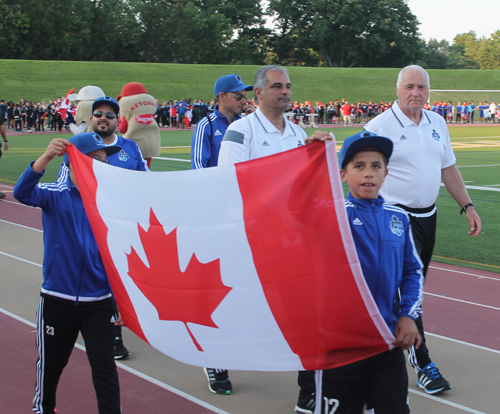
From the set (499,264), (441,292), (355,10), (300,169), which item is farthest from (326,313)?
(355,10)

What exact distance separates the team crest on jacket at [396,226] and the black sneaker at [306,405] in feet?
5.15

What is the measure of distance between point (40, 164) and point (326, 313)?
1870mm

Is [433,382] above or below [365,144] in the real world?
below

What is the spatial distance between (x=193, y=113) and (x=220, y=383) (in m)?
39.5

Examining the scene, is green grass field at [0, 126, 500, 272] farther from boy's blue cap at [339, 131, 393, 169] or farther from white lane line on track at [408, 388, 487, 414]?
boy's blue cap at [339, 131, 393, 169]

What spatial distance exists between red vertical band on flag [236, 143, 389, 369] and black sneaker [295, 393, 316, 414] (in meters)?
1.26

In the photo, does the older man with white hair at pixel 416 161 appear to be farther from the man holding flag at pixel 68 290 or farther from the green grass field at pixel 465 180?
the green grass field at pixel 465 180

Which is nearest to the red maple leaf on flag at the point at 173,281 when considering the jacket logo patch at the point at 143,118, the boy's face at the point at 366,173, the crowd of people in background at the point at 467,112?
the boy's face at the point at 366,173

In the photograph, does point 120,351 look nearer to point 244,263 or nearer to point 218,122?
point 218,122

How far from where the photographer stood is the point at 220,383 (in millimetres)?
4617

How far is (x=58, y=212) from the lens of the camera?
3793 millimetres

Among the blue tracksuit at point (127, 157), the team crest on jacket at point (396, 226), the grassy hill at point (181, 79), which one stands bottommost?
the team crest on jacket at point (396, 226)

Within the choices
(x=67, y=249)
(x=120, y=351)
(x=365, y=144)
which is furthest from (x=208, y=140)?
(x=365, y=144)

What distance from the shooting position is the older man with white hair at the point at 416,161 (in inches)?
185
